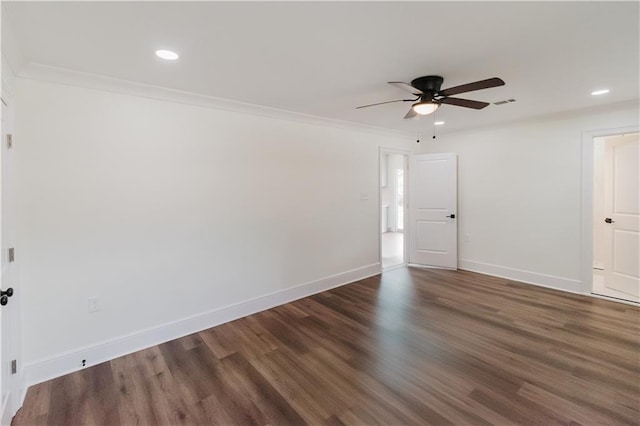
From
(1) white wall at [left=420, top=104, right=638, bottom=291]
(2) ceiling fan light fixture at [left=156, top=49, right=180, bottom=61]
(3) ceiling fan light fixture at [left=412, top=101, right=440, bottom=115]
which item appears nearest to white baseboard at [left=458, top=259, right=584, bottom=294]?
(1) white wall at [left=420, top=104, right=638, bottom=291]

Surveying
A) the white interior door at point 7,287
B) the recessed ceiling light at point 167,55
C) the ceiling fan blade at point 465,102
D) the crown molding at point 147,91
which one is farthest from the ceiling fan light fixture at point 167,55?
the ceiling fan blade at point 465,102

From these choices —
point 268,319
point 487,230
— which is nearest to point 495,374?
point 268,319

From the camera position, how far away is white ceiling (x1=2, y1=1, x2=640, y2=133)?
1628 millimetres

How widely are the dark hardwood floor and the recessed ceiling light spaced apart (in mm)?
2444

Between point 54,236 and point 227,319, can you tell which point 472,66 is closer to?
point 227,319

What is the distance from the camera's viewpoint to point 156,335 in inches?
111

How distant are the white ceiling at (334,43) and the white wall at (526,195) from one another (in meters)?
1.12

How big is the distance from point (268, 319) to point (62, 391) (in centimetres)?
176

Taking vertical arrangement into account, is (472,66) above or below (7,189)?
above

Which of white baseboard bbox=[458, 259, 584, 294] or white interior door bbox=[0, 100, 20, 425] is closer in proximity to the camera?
white interior door bbox=[0, 100, 20, 425]

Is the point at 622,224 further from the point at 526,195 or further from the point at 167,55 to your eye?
the point at 167,55

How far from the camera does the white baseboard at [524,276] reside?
4.03 m

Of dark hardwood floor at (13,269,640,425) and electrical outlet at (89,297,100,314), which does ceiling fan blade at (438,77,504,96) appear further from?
electrical outlet at (89,297,100,314)

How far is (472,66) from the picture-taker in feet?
7.72
